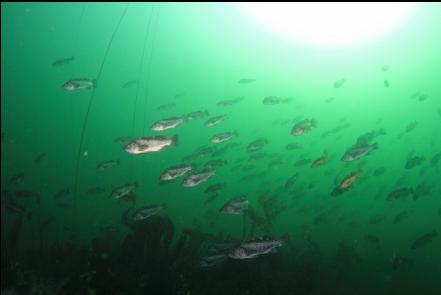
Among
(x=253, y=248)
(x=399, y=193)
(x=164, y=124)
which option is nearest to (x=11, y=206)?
(x=164, y=124)

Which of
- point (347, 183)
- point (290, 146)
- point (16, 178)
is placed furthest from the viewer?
point (290, 146)

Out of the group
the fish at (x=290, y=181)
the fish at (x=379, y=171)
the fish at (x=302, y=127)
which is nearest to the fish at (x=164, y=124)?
the fish at (x=302, y=127)

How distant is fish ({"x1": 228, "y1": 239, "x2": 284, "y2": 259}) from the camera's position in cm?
654

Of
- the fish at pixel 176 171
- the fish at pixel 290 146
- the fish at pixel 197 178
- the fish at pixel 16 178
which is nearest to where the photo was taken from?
the fish at pixel 176 171

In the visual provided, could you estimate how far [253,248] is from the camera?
6.59 meters

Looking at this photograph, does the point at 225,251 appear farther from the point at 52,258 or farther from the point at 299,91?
the point at 299,91

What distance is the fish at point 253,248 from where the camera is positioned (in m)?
6.54

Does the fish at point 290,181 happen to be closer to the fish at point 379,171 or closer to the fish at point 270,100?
the fish at point 270,100

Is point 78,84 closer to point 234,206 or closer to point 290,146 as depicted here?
point 234,206

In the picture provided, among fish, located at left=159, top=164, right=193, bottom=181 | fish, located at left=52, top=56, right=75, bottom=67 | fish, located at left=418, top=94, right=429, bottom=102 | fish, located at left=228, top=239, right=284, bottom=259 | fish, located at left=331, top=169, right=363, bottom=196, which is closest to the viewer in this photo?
fish, located at left=228, top=239, right=284, bottom=259

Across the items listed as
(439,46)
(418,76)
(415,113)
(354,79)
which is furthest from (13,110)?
(415,113)

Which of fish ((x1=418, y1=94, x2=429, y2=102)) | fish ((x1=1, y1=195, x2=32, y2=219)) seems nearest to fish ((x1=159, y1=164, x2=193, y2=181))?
fish ((x1=1, y1=195, x2=32, y2=219))

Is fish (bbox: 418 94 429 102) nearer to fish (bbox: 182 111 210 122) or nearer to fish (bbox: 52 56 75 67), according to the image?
fish (bbox: 182 111 210 122)

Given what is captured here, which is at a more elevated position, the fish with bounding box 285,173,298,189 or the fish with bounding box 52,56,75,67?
the fish with bounding box 52,56,75,67
